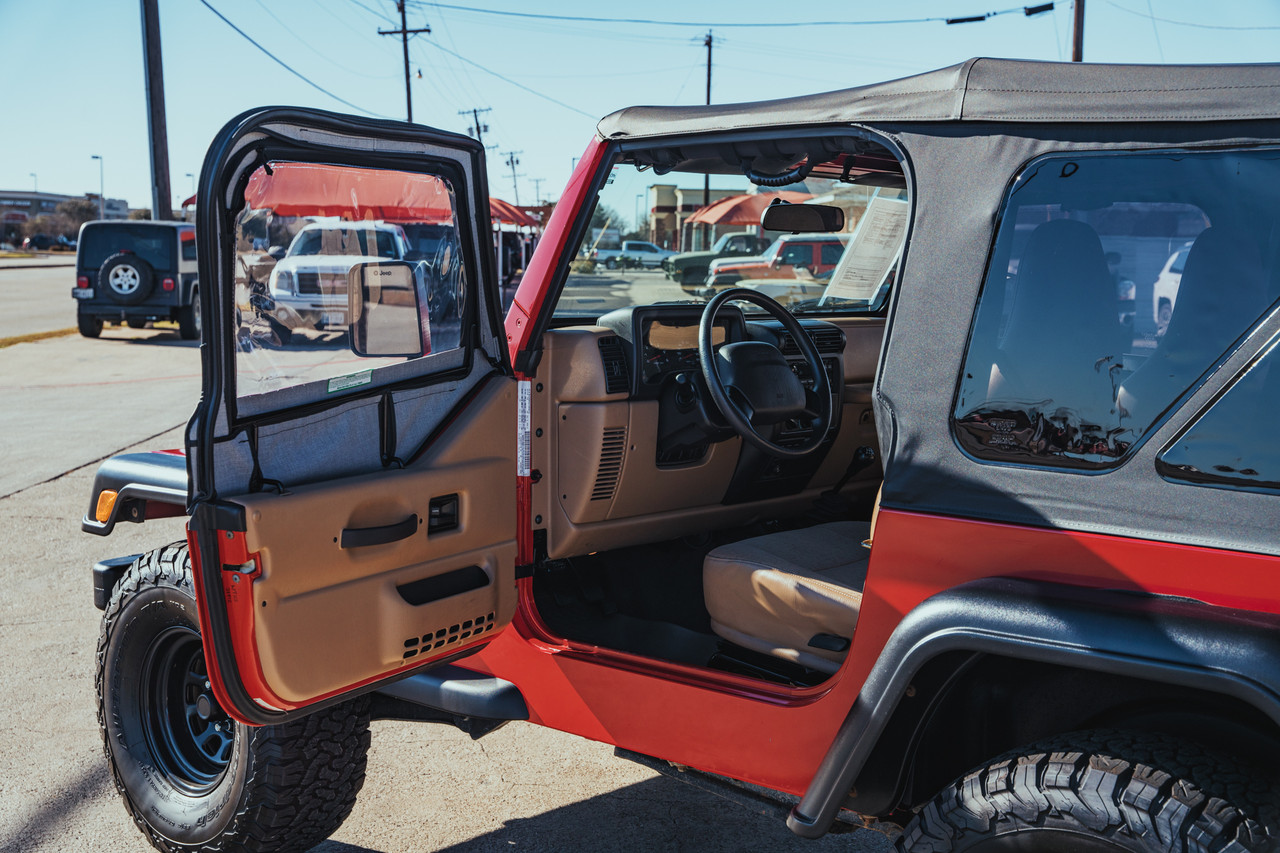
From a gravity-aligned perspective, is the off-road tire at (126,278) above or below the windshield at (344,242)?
below

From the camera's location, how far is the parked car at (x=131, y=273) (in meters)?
15.6

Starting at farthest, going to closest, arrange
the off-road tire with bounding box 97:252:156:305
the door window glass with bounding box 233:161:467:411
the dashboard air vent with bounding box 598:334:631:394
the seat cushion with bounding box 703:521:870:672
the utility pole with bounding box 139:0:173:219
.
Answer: the utility pole with bounding box 139:0:173:219
the off-road tire with bounding box 97:252:156:305
the dashboard air vent with bounding box 598:334:631:394
the seat cushion with bounding box 703:521:870:672
the door window glass with bounding box 233:161:467:411

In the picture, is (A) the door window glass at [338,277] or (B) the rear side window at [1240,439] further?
(A) the door window glass at [338,277]

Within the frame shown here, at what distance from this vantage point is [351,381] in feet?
7.32

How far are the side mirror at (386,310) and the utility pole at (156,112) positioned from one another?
1785 centimetres

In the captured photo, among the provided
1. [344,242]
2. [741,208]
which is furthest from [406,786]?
[741,208]

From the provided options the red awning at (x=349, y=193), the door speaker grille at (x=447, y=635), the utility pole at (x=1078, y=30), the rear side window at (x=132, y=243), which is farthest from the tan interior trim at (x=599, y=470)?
the utility pole at (x=1078, y=30)

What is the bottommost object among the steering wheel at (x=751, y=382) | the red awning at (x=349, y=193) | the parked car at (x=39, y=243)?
the steering wheel at (x=751, y=382)

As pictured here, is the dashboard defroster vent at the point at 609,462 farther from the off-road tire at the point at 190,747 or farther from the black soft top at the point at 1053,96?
the black soft top at the point at 1053,96

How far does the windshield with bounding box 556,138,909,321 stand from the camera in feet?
8.68

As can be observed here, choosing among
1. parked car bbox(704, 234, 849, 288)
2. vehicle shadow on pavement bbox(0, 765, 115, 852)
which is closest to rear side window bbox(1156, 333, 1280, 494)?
parked car bbox(704, 234, 849, 288)

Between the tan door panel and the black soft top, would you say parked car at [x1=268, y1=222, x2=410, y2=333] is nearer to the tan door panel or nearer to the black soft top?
the tan door panel

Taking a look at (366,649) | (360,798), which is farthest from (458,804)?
(366,649)

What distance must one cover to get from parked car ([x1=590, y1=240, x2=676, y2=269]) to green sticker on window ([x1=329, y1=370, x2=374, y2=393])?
0.86 meters
